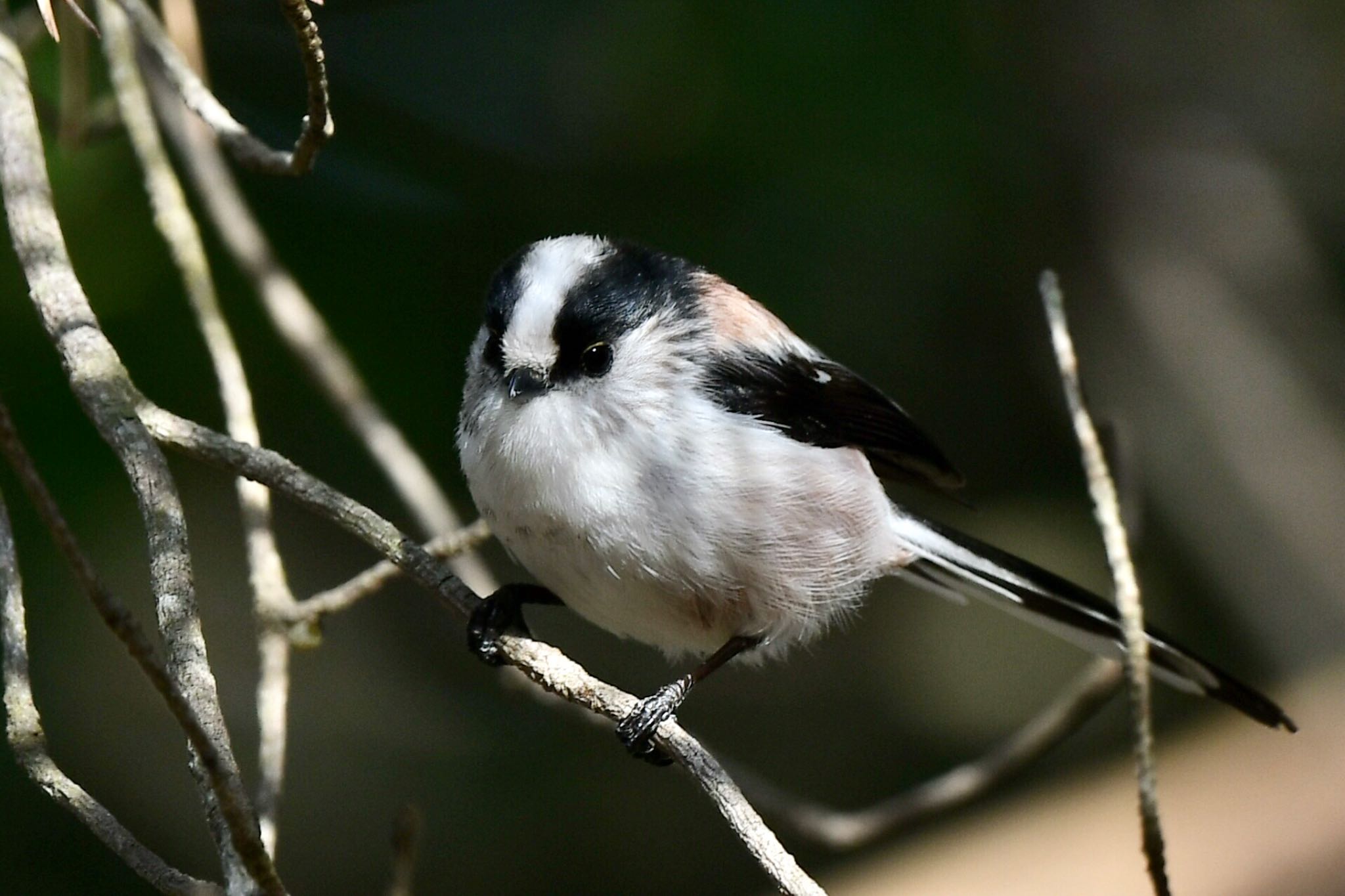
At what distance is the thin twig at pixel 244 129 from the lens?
145cm

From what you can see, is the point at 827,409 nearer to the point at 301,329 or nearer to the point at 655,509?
the point at 655,509

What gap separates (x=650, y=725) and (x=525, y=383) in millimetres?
501

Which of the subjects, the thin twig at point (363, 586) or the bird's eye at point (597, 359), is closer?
the thin twig at point (363, 586)

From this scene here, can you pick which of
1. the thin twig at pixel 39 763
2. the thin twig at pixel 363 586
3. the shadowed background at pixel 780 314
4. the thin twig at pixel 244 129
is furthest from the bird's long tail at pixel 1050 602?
the thin twig at pixel 39 763

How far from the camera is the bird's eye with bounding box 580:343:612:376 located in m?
1.95

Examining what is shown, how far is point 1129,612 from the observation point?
5.27 feet

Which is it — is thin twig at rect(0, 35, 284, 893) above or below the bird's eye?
below

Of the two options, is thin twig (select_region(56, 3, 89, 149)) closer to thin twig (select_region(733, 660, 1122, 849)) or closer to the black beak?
the black beak

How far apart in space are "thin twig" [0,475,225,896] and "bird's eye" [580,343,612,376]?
2.63ft

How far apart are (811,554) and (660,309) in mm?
444

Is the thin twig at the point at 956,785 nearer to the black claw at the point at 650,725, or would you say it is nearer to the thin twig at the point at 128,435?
the black claw at the point at 650,725

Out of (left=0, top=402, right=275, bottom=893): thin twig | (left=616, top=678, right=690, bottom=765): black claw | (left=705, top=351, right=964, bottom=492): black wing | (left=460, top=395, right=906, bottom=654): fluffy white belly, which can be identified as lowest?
(left=0, top=402, right=275, bottom=893): thin twig

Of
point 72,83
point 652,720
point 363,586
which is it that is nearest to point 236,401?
point 363,586

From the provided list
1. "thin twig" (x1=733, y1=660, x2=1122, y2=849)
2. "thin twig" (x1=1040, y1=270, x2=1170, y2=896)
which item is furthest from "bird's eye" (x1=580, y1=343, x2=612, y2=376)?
"thin twig" (x1=733, y1=660, x2=1122, y2=849)
